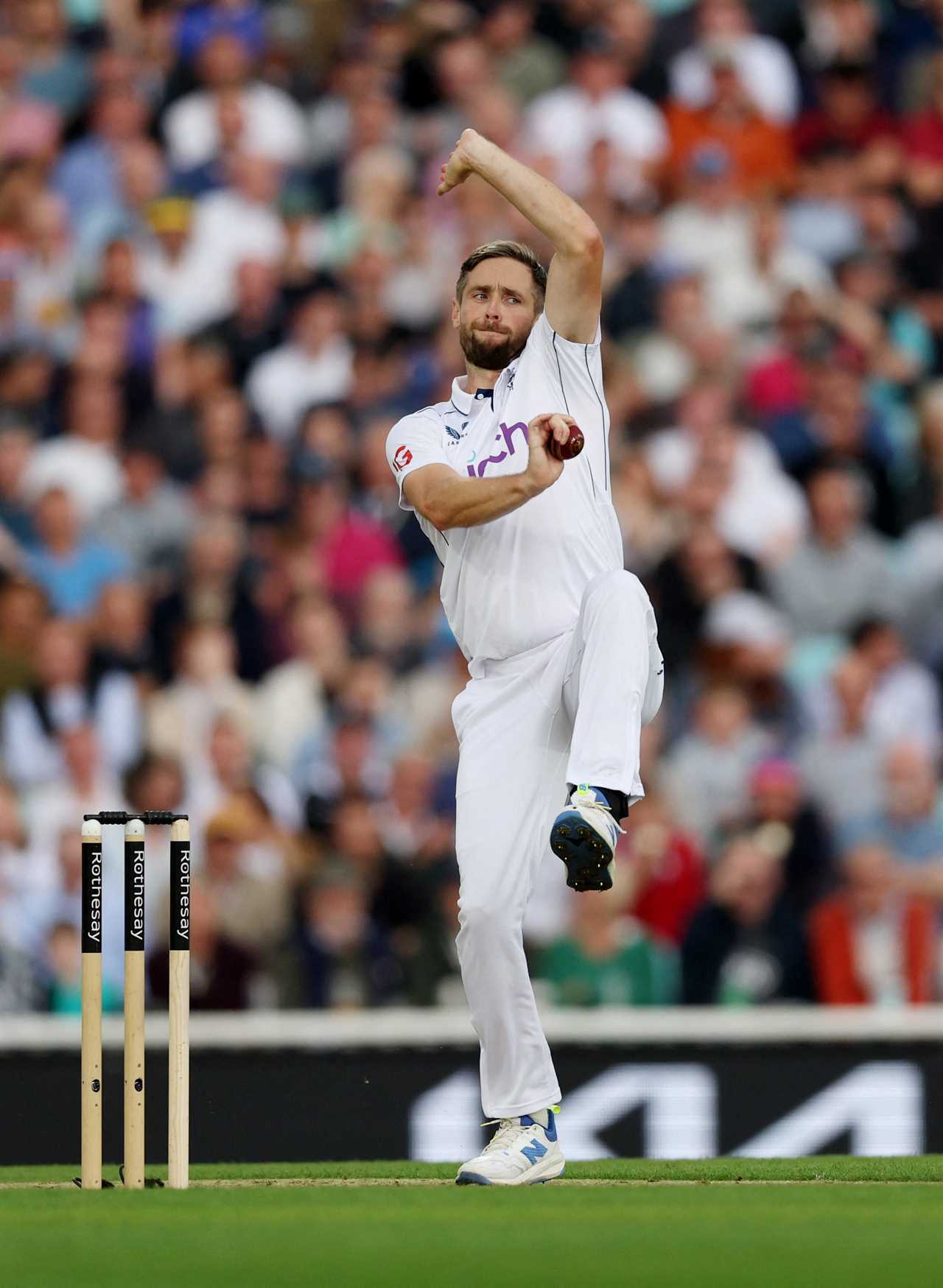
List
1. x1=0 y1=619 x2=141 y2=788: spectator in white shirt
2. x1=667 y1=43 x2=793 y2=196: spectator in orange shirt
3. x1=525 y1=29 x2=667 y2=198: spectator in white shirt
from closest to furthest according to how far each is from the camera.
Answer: x1=0 y1=619 x2=141 y2=788: spectator in white shirt → x1=525 y1=29 x2=667 y2=198: spectator in white shirt → x1=667 y1=43 x2=793 y2=196: spectator in orange shirt

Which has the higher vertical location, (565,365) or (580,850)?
(565,365)

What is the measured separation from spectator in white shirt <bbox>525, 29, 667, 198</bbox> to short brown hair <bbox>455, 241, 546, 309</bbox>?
21.5ft

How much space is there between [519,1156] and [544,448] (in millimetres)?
1829

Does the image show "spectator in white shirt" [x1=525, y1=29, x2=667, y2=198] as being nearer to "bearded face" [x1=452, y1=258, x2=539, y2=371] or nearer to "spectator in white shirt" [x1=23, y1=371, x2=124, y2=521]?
"spectator in white shirt" [x1=23, y1=371, x2=124, y2=521]

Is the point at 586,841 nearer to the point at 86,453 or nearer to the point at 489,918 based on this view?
the point at 489,918

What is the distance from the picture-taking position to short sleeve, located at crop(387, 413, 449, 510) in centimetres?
636

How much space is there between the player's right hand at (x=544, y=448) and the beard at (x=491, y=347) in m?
0.57

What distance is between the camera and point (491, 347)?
21.5 feet

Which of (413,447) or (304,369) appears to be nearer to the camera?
(413,447)

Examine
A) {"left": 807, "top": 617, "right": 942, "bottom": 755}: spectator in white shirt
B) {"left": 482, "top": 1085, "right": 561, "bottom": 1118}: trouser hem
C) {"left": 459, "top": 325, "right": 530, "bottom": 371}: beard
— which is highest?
{"left": 459, "top": 325, "right": 530, "bottom": 371}: beard

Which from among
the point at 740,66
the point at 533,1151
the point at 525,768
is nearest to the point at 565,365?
the point at 525,768

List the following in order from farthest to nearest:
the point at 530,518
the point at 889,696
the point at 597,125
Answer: the point at 597,125 → the point at 889,696 → the point at 530,518

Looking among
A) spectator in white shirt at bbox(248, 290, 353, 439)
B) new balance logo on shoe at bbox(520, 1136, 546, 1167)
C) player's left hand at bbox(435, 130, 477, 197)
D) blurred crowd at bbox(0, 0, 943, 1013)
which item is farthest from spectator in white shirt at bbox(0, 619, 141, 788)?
player's left hand at bbox(435, 130, 477, 197)

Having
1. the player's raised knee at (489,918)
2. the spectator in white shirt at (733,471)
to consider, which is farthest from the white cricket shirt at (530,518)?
the spectator in white shirt at (733,471)
